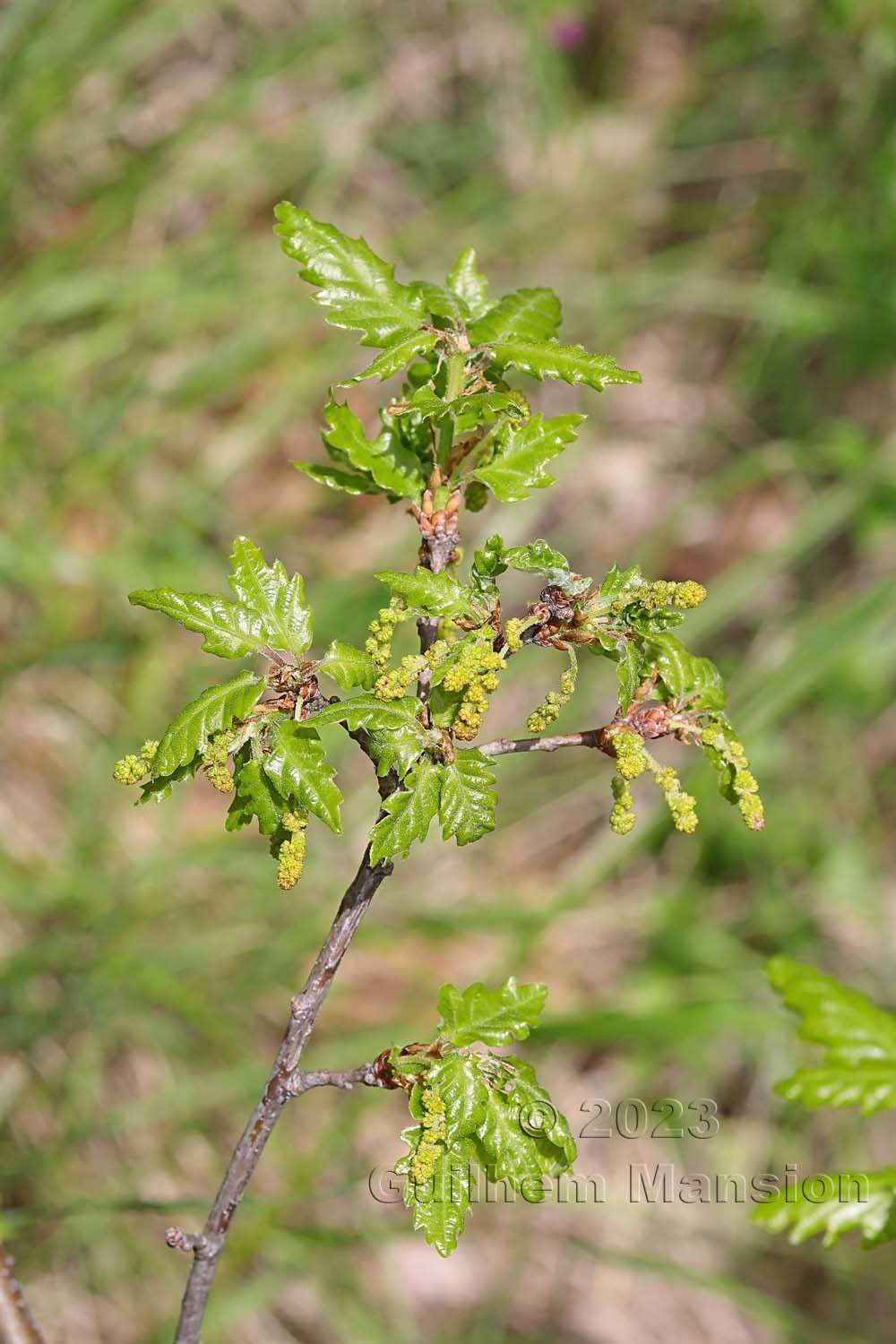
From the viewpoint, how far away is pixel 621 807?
105 cm

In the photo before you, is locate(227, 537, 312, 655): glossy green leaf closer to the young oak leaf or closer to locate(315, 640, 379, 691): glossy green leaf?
locate(315, 640, 379, 691): glossy green leaf

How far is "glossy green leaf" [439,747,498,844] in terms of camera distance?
41.0 inches

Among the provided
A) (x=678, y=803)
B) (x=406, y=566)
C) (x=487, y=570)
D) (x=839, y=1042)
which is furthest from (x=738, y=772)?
(x=406, y=566)

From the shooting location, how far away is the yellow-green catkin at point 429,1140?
1.04 metres

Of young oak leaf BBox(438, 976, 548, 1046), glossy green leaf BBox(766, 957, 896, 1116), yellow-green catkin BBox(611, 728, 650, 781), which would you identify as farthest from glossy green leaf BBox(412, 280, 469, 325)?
glossy green leaf BBox(766, 957, 896, 1116)

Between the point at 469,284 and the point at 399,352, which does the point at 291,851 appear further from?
the point at 469,284

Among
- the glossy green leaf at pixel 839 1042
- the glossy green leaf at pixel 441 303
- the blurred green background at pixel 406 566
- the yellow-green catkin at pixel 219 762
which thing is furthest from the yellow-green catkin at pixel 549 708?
the blurred green background at pixel 406 566

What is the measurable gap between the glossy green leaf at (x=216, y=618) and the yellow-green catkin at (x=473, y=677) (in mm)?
200

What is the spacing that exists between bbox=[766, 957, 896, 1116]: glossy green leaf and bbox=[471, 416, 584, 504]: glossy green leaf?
2.72 feet

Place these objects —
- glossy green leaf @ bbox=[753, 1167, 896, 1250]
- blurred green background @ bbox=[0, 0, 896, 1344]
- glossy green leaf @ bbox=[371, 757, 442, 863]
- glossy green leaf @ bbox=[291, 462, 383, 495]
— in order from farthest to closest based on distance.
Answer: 1. blurred green background @ bbox=[0, 0, 896, 1344]
2. glossy green leaf @ bbox=[753, 1167, 896, 1250]
3. glossy green leaf @ bbox=[291, 462, 383, 495]
4. glossy green leaf @ bbox=[371, 757, 442, 863]

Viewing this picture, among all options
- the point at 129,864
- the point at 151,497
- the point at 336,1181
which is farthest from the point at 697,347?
the point at 336,1181

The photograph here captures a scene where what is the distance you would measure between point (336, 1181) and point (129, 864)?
1033 millimetres

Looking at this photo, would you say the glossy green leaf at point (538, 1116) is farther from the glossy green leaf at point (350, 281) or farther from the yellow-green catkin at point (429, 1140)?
the glossy green leaf at point (350, 281)

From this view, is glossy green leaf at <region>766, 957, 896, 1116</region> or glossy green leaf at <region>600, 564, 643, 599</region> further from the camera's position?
glossy green leaf at <region>766, 957, 896, 1116</region>
